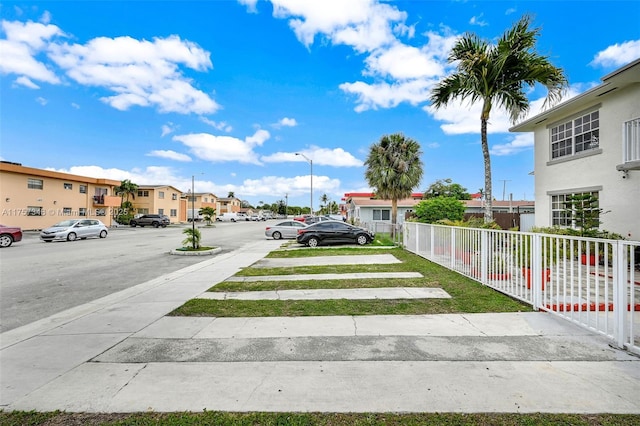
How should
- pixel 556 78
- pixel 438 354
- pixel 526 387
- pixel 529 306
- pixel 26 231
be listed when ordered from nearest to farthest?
pixel 526 387 < pixel 438 354 < pixel 529 306 < pixel 556 78 < pixel 26 231

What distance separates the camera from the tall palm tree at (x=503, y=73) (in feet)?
37.9

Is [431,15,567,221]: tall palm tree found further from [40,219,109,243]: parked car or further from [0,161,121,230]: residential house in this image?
[0,161,121,230]: residential house

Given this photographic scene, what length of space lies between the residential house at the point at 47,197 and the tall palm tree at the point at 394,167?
31.7m

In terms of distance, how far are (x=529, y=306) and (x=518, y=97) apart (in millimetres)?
9391

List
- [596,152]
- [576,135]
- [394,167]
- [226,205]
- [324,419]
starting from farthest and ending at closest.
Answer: [226,205] < [394,167] < [576,135] < [596,152] < [324,419]

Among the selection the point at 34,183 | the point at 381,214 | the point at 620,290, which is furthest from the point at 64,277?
the point at 34,183

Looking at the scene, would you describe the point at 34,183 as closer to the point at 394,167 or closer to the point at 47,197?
the point at 47,197

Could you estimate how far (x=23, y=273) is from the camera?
10.4 metres

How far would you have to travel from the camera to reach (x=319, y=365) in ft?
12.1

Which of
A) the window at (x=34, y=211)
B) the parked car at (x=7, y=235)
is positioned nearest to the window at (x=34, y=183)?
the window at (x=34, y=211)

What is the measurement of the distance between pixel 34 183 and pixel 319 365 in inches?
1564

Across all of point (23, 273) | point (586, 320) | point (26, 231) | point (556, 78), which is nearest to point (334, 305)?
point (586, 320)

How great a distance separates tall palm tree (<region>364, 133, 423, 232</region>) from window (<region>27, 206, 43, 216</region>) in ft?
105

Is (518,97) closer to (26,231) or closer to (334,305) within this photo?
Answer: (334,305)
